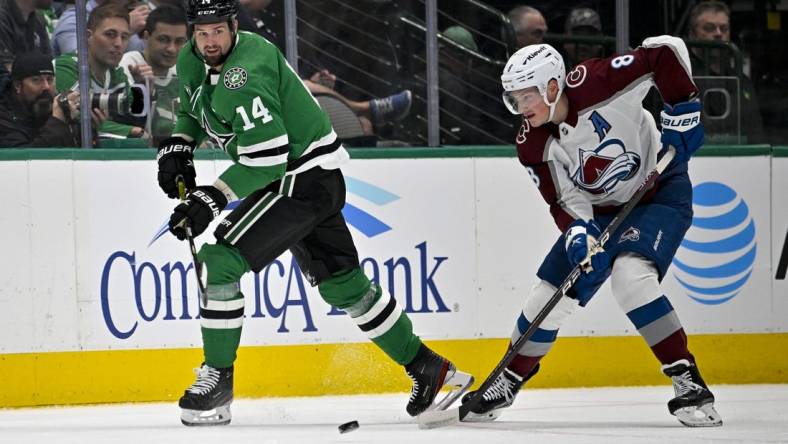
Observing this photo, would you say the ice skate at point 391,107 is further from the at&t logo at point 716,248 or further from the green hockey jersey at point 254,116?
the at&t logo at point 716,248

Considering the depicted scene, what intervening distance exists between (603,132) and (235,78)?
1063 mm

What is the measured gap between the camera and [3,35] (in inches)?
176

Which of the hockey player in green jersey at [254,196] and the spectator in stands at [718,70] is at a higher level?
the spectator in stands at [718,70]

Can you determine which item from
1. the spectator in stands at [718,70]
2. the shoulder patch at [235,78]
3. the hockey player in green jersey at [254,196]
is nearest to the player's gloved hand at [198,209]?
the hockey player in green jersey at [254,196]

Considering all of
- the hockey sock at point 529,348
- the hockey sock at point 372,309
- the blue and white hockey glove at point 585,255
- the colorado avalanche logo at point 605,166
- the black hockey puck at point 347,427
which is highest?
the colorado avalanche logo at point 605,166

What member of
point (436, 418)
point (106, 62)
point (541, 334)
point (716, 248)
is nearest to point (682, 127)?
point (541, 334)

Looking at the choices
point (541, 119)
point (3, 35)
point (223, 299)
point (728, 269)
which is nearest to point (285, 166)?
point (223, 299)

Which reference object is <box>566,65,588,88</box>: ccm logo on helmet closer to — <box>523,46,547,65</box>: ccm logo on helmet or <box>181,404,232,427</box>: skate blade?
<box>523,46,547,65</box>: ccm logo on helmet

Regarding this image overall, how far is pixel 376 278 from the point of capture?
4586mm

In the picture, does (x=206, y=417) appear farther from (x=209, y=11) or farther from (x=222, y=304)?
(x=209, y=11)

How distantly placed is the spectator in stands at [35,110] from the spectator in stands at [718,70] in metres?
2.46

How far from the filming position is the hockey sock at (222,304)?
11.5ft

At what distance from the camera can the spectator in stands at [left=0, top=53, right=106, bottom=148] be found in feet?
14.7

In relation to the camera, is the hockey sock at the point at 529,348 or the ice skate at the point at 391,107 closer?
the hockey sock at the point at 529,348
